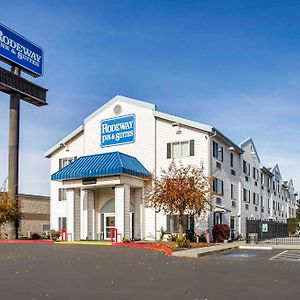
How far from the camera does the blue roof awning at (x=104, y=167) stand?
31250 millimetres

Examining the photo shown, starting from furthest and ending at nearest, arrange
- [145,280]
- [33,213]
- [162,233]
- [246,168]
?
[33,213] < [246,168] < [162,233] < [145,280]

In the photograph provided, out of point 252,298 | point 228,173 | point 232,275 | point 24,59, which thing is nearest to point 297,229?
point 228,173

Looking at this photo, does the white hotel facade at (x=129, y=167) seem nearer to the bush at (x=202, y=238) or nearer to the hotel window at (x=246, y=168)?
the bush at (x=202, y=238)

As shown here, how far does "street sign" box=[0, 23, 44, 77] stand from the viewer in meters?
36.6

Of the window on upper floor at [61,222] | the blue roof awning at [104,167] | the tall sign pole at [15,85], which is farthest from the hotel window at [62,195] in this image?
the blue roof awning at [104,167]

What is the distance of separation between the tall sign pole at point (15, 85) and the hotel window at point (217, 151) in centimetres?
1599

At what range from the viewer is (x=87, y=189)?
1371 inches

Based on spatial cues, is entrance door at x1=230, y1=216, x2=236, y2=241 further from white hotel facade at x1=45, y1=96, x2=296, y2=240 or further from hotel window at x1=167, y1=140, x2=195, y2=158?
hotel window at x1=167, y1=140, x2=195, y2=158

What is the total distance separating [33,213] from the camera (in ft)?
148

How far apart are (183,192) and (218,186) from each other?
732 cm

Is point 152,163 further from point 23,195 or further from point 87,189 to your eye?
point 23,195

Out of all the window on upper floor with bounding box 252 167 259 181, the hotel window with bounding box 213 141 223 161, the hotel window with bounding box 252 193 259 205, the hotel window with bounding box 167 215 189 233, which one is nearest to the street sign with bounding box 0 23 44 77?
the hotel window with bounding box 213 141 223 161

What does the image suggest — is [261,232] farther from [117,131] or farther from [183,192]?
[117,131]

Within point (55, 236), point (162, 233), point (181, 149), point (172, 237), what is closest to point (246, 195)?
point (181, 149)
